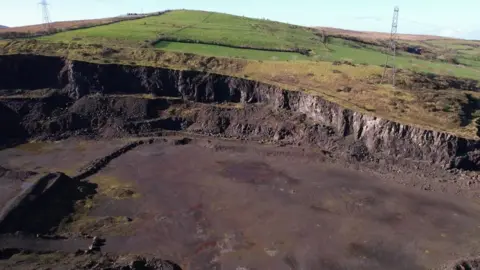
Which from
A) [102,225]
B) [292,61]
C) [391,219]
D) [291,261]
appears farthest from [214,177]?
[292,61]

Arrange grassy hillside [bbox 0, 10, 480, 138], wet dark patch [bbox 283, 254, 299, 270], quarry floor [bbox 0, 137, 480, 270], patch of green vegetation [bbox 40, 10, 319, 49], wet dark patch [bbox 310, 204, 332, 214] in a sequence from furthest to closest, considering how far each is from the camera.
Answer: patch of green vegetation [bbox 40, 10, 319, 49] < grassy hillside [bbox 0, 10, 480, 138] < wet dark patch [bbox 310, 204, 332, 214] < quarry floor [bbox 0, 137, 480, 270] < wet dark patch [bbox 283, 254, 299, 270]

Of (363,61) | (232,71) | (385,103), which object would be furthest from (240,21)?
(385,103)

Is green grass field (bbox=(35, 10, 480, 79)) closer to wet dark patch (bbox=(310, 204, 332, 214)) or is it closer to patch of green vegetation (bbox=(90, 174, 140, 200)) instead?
patch of green vegetation (bbox=(90, 174, 140, 200))

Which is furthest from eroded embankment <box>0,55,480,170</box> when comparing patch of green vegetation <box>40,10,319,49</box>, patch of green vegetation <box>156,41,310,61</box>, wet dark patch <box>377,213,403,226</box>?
patch of green vegetation <box>40,10,319,49</box>

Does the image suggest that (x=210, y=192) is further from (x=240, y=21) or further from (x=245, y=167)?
(x=240, y=21)

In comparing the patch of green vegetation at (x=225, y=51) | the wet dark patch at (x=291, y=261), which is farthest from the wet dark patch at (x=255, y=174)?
the patch of green vegetation at (x=225, y=51)

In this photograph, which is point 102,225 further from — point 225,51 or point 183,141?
point 225,51
